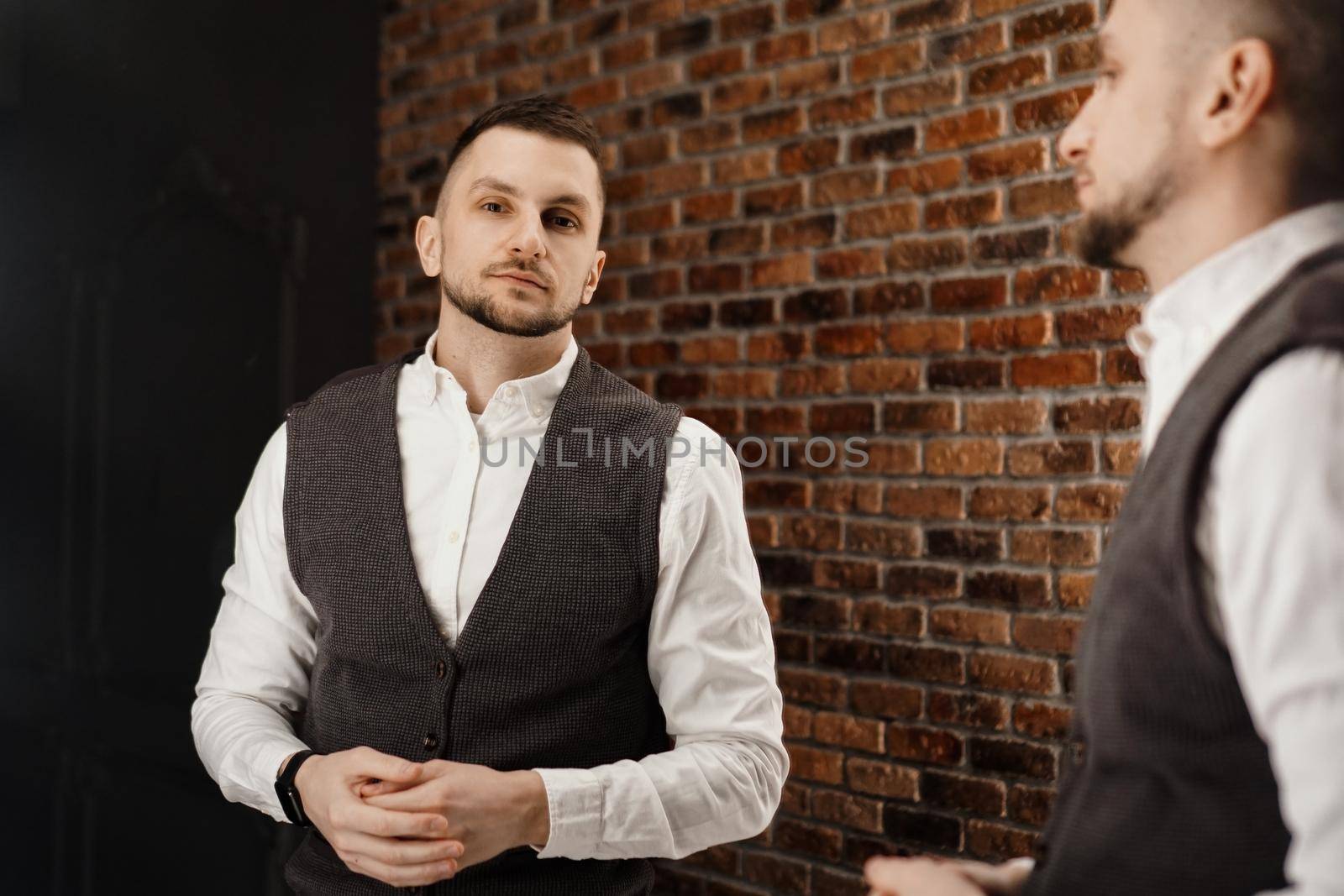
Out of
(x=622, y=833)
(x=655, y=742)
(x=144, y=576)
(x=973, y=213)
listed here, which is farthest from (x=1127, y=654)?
(x=144, y=576)

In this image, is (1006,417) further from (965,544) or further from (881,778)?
(881,778)

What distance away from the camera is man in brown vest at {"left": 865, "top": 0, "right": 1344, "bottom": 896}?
0.66 meters

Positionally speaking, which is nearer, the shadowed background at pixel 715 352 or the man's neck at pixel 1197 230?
the man's neck at pixel 1197 230

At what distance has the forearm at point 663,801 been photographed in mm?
1276

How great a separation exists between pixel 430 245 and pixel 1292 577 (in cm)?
125

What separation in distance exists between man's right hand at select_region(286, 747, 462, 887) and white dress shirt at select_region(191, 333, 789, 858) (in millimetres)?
136

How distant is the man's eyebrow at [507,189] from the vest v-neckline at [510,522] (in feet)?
0.70

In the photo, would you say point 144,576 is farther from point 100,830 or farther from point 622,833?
point 622,833

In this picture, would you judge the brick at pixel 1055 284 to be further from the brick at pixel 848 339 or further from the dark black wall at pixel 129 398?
the dark black wall at pixel 129 398

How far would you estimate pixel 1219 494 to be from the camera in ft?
2.33

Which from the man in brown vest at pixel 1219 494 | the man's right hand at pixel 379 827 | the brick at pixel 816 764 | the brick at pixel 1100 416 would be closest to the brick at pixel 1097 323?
the brick at pixel 1100 416

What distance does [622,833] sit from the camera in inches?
51.2

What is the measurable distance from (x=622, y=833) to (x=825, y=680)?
1.03m

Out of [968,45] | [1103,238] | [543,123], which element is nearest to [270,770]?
[543,123]
